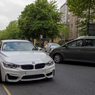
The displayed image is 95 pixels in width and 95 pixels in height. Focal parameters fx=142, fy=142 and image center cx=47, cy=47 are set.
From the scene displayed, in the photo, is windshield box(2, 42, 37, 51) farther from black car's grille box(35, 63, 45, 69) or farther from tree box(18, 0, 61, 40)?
tree box(18, 0, 61, 40)

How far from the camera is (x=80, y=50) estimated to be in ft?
26.5

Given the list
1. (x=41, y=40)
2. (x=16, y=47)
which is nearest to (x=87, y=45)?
(x=16, y=47)

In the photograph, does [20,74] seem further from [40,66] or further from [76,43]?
[76,43]

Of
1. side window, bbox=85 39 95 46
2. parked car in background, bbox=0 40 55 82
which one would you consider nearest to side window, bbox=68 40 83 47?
side window, bbox=85 39 95 46

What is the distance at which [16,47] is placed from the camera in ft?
18.1

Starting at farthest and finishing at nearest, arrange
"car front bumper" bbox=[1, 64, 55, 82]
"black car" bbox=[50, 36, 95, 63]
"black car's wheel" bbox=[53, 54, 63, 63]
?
"black car's wheel" bbox=[53, 54, 63, 63] → "black car" bbox=[50, 36, 95, 63] → "car front bumper" bbox=[1, 64, 55, 82]

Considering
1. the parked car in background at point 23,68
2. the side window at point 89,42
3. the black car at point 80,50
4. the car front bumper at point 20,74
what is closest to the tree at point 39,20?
the black car at point 80,50

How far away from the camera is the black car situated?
309 inches

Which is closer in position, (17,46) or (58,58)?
(17,46)

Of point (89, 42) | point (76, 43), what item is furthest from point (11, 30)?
point (89, 42)

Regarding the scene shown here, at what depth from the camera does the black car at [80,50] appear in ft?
25.8

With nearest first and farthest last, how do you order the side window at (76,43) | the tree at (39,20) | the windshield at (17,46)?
the windshield at (17,46) < the side window at (76,43) < the tree at (39,20)

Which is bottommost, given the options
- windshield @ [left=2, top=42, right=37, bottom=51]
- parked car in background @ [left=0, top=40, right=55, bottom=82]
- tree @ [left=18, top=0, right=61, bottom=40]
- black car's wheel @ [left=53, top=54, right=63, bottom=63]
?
black car's wheel @ [left=53, top=54, right=63, bottom=63]

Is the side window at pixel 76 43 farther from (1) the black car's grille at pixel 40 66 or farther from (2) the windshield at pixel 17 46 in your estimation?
(1) the black car's grille at pixel 40 66
